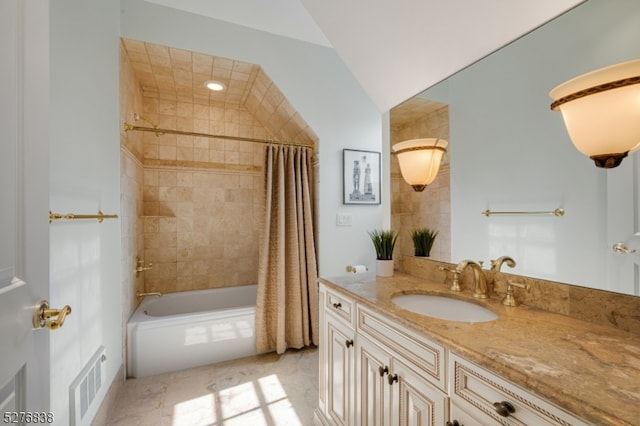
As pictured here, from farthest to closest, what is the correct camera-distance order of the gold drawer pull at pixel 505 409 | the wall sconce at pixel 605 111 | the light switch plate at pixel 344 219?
the light switch plate at pixel 344 219
the wall sconce at pixel 605 111
the gold drawer pull at pixel 505 409

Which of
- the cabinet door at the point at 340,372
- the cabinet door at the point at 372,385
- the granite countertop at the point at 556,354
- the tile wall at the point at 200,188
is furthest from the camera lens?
the tile wall at the point at 200,188

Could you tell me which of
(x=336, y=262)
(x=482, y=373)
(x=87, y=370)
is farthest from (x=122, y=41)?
(x=482, y=373)

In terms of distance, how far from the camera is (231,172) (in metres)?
3.12

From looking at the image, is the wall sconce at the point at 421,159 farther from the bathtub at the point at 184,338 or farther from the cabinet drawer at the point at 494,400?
the bathtub at the point at 184,338

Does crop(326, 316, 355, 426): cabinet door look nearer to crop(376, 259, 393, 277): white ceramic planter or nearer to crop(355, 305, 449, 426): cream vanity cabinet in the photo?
crop(355, 305, 449, 426): cream vanity cabinet

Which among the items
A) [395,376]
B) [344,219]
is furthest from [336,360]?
[344,219]

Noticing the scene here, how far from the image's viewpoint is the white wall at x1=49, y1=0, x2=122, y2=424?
3.96ft

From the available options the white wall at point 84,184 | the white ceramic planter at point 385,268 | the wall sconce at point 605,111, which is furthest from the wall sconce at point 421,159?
the white wall at point 84,184

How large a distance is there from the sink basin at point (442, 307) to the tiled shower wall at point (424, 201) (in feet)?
0.85

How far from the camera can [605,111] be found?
787 mm

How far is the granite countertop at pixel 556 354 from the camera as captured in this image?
20.0 inches

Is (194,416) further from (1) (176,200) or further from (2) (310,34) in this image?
(2) (310,34)

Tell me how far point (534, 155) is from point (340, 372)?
4.12ft

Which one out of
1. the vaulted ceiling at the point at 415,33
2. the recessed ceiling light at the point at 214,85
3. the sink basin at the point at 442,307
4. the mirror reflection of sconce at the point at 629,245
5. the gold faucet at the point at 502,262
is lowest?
the sink basin at the point at 442,307
